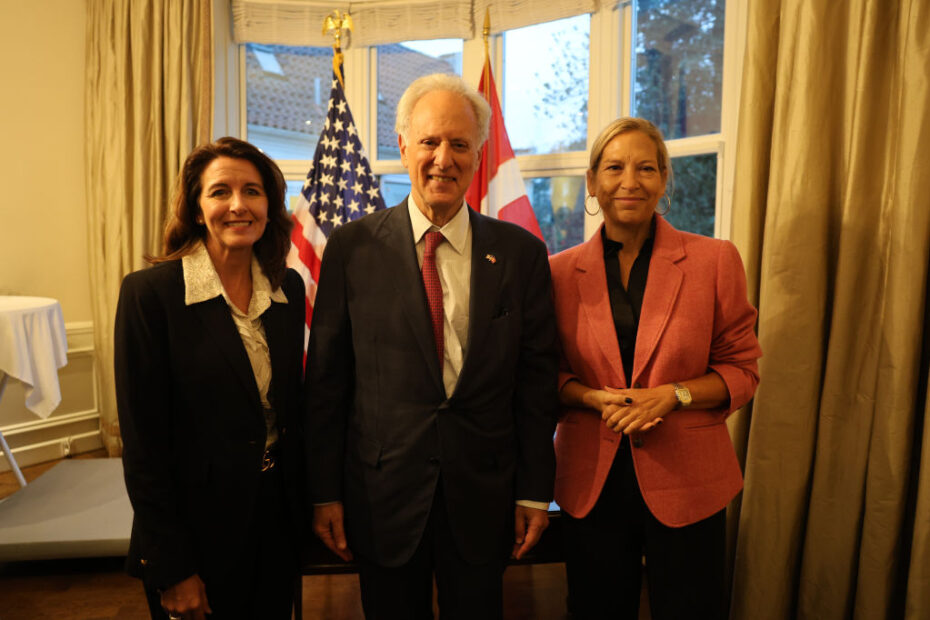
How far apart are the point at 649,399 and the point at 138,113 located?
3.37m

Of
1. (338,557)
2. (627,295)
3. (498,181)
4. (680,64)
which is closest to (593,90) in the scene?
(680,64)

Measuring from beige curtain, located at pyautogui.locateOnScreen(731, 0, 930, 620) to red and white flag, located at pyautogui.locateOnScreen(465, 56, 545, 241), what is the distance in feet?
4.05

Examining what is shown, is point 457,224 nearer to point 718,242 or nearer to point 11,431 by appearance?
point 718,242

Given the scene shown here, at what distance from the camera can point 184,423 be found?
4.07ft

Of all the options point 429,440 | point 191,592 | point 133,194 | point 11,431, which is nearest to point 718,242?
point 429,440

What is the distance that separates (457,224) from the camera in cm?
134

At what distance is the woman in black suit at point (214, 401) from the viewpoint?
119 centimetres

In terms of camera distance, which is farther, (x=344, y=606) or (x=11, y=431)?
(x=11, y=431)

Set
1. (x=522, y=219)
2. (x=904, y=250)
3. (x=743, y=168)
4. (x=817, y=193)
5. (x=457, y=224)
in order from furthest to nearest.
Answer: (x=522, y=219) → (x=743, y=168) → (x=817, y=193) → (x=904, y=250) → (x=457, y=224)

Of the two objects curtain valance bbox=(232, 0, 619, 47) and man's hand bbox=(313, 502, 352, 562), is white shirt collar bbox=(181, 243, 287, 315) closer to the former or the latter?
man's hand bbox=(313, 502, 352, 562)

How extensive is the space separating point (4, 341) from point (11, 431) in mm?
1360

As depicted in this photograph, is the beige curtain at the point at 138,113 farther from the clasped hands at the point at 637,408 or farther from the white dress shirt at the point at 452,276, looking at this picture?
the clasped hands at the point at 637,408

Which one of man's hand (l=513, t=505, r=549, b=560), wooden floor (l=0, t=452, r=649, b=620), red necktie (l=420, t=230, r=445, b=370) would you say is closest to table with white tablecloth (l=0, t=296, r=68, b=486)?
wooden floor (l=0, t=452, r=649, b=620)

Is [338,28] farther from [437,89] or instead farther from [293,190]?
[437,89]
